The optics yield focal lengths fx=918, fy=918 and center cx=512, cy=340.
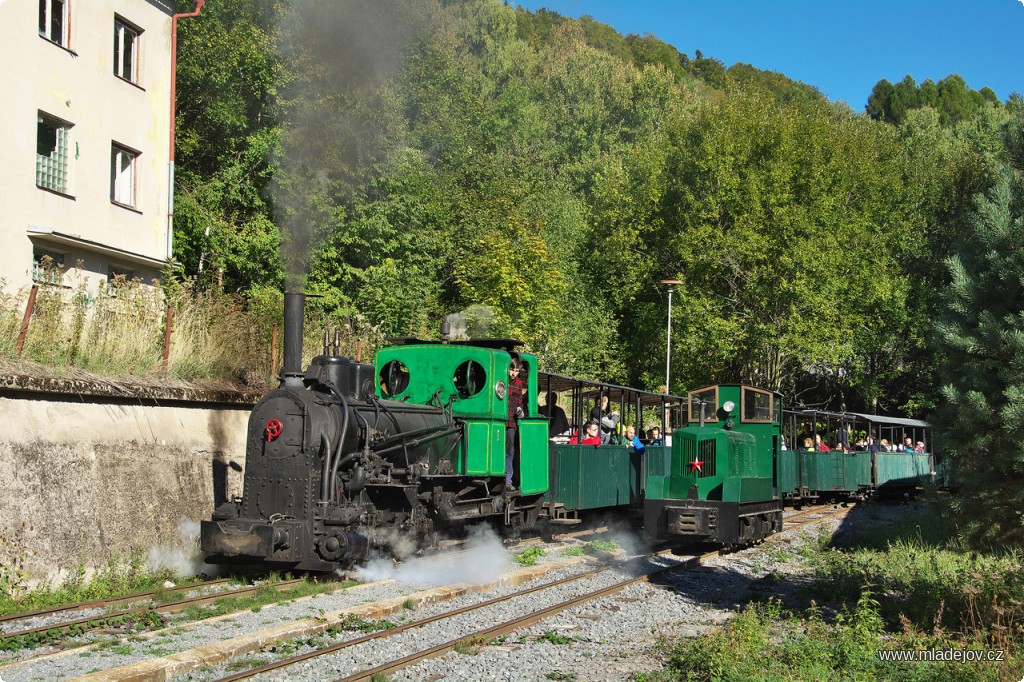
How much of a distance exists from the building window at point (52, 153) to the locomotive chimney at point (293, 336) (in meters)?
10.1

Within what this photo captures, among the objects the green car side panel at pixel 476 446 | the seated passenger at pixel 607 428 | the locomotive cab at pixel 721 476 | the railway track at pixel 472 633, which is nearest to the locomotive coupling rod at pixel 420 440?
the green car side panel at pixel 476 446

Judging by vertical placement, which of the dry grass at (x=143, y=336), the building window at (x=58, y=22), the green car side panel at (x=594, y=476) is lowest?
the green car side panel at (x=594, y=476)

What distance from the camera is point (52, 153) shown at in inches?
724

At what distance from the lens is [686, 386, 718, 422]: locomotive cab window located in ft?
52.4

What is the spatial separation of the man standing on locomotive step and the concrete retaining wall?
3.95m

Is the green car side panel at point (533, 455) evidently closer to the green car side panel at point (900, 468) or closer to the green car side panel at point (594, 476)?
the green car side panel at point (594, 476)

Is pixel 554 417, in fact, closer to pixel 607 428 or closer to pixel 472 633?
pixel 607 428

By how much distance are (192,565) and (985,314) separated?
381 inches

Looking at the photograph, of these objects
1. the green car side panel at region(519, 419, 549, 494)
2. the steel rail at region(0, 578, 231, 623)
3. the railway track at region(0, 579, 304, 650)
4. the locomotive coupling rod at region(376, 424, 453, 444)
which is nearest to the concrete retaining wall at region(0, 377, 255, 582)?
the steel rail at region(0, 578, 231, 623)

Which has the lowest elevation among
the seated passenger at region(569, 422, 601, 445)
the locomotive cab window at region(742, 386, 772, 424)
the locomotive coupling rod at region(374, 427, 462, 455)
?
the seated passenger at region(569, 422, 601, 445)

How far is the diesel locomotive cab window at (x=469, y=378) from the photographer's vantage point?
13.1m

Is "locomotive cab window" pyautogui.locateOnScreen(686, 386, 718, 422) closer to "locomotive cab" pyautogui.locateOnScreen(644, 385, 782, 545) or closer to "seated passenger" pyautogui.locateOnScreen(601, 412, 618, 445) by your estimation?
"locomotive cab" pyautogui.locateOnScreen(644, 385, 782, 545)

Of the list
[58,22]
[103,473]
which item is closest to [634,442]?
[103,473]

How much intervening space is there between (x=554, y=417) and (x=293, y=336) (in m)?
6.62
